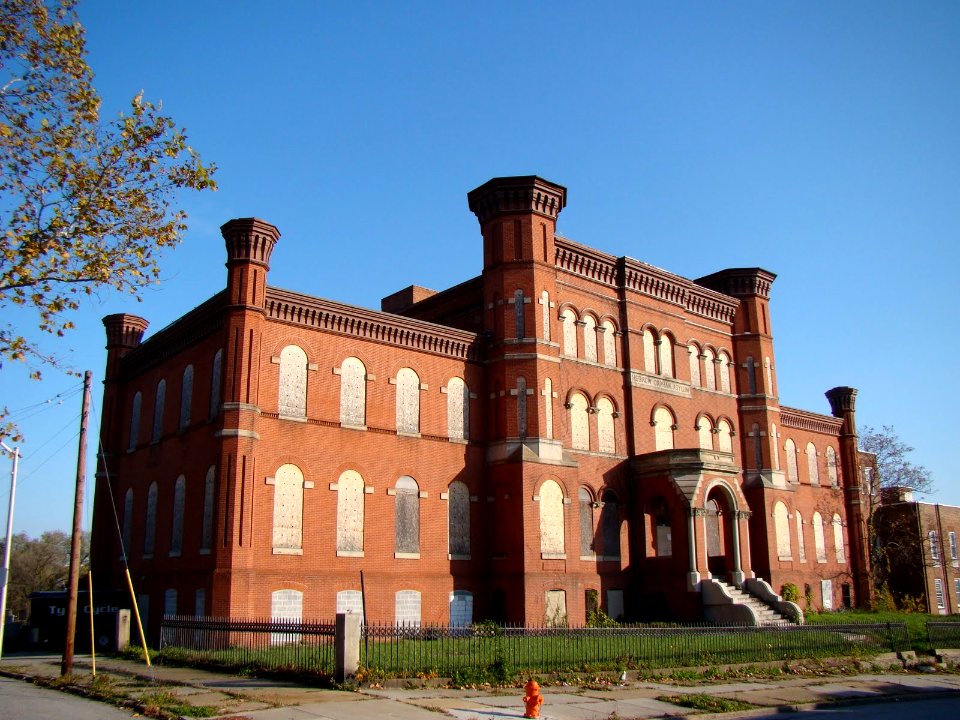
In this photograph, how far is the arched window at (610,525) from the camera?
35094 millimetres

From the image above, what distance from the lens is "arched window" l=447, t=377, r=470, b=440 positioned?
33250 mm

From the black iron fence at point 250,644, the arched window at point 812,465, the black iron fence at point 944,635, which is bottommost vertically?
the black iron fence at point 944,635

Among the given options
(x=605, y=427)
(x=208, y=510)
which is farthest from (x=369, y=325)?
(x=605, y=427)

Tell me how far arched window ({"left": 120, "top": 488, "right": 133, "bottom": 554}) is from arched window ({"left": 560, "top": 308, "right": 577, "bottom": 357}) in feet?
61.7

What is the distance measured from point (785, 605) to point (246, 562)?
2064 centimetres

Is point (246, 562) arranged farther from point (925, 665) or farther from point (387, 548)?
point (925, 665)

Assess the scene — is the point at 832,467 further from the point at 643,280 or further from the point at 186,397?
the point at 186,397

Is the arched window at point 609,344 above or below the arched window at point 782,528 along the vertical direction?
above

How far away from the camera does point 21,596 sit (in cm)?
7888

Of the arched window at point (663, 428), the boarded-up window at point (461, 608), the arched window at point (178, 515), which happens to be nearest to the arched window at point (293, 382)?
the arched window at point (178, 515)

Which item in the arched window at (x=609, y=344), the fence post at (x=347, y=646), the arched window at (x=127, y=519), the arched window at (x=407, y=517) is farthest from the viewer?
the arched window at (x=609, y=344)

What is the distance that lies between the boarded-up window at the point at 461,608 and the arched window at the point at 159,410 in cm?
1292

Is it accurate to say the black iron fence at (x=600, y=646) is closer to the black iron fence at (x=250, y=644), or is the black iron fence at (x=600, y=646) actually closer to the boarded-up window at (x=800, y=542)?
the black iron fence at (x=250, y=644)

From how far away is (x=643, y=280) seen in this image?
39188mm
